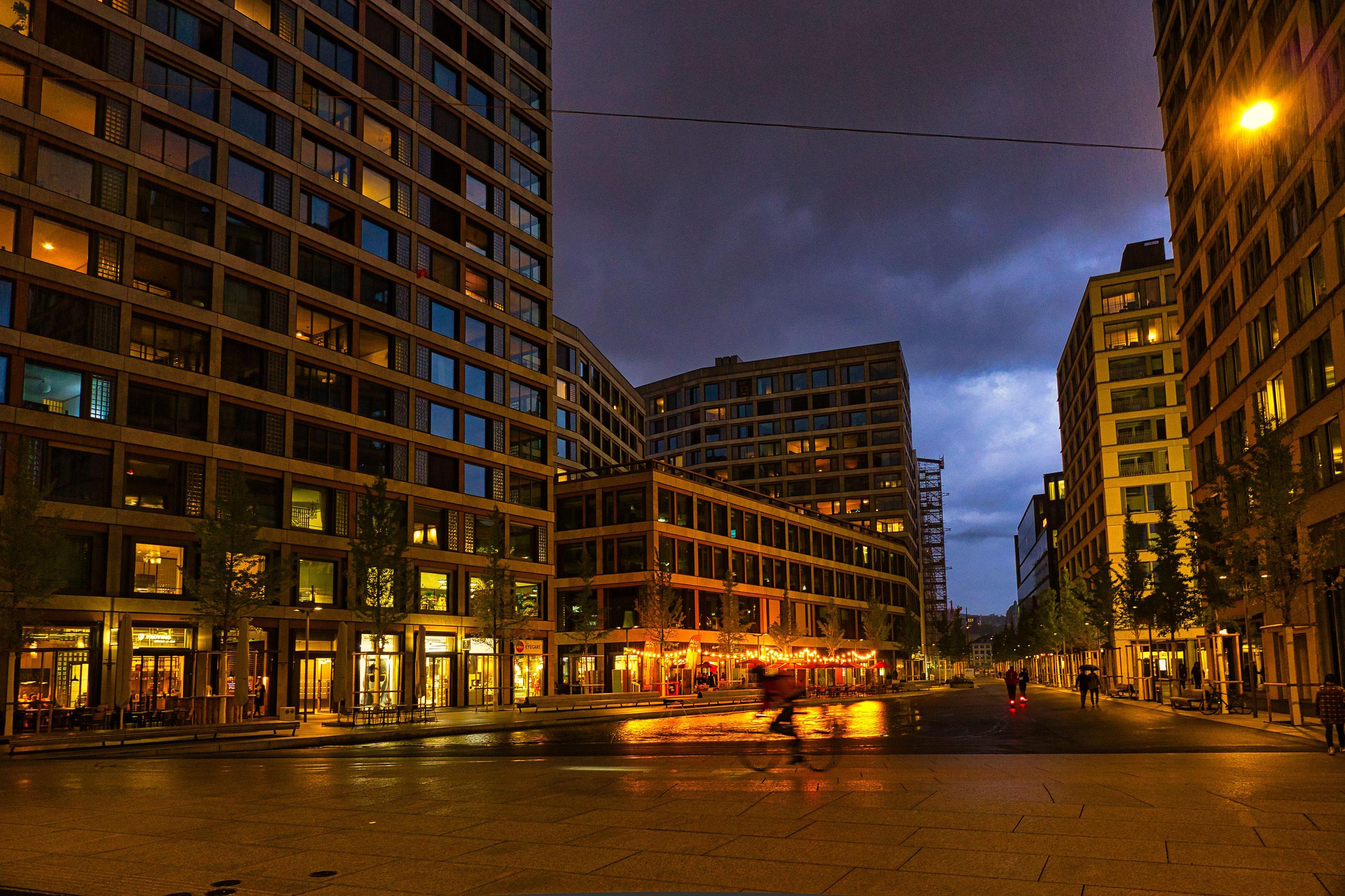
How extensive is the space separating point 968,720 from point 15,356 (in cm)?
3660

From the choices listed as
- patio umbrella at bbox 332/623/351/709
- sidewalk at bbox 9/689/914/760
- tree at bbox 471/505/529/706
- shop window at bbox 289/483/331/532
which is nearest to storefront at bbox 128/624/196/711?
sidewalk at bbox 9/689/914/760

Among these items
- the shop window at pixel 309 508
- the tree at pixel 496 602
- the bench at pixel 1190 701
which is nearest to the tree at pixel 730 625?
the tree at pixel 496 602

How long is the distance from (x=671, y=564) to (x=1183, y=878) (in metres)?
67.1

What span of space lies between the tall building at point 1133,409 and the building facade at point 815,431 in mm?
34382

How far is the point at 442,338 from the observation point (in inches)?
2311

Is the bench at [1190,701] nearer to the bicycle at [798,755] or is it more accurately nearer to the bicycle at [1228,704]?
the bicycle at [1228,704]

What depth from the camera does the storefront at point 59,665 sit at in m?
38.3

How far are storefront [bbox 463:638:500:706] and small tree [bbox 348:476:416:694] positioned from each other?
558 inches

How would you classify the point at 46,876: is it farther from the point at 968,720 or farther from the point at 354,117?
the point at 354,117

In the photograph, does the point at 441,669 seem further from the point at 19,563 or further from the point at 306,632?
the point at 19,563

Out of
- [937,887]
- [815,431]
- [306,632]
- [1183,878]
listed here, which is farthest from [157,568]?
[815,431]

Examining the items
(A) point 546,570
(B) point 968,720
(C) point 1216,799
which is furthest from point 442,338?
(C) point 1216,799

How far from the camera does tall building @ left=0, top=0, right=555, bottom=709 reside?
4009 centimetres

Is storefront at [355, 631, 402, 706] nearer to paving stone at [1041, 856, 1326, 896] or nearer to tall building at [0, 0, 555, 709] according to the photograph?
tall building at [0, 0, 555, 709]
